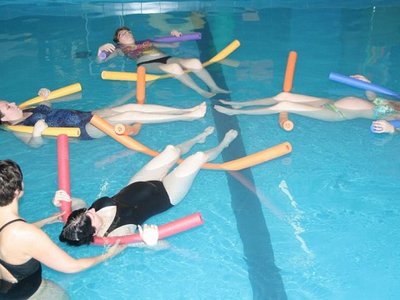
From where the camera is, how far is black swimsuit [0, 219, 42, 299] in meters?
2.49

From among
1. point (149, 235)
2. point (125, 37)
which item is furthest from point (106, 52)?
point (149, 235)

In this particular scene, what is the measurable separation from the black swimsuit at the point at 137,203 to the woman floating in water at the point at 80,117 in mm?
1086

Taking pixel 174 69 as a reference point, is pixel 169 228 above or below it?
below

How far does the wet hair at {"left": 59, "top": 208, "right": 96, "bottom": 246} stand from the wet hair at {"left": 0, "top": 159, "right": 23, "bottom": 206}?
2.03ft

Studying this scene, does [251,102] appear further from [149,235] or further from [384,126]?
[149,235]

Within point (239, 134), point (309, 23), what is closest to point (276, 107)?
point (239, 134)

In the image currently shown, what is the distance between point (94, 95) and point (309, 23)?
4.02m

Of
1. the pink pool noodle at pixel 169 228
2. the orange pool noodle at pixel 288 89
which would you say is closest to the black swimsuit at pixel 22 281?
the pink pool noodle at pixel 169 228

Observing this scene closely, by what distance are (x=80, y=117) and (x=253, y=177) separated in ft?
5.51

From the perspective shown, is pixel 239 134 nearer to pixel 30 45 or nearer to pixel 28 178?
pixel 28 178

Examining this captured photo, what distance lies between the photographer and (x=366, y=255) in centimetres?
331

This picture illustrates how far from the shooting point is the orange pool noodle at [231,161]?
3855 mm

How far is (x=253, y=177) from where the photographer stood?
4078mm

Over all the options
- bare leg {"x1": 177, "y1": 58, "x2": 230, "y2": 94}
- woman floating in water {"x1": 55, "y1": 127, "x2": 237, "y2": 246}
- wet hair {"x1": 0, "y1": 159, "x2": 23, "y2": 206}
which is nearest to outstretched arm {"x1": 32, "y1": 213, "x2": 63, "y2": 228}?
woman floating in water {"x1": 55, "y1": 127, "x2": 237, "y2": 246}
